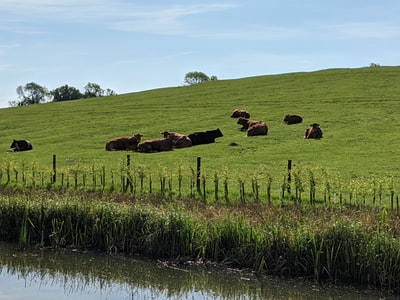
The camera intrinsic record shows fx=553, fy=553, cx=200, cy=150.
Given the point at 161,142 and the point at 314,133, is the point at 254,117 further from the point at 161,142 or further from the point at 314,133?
the point at 161,142

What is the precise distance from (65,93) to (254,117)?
96.3m

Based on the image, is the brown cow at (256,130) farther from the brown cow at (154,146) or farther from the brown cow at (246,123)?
the brown cow at (154,146)

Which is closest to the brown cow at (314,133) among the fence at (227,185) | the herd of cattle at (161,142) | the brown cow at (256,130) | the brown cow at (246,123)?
the brown cow at (256,130)

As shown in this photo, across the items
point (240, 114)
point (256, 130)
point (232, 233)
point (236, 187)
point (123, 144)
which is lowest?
point (232, 233)

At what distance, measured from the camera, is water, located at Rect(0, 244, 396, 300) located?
12.4 metres

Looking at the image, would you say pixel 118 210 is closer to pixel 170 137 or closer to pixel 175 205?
pixel 175 205

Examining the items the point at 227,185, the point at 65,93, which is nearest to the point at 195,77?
the point at 65,93

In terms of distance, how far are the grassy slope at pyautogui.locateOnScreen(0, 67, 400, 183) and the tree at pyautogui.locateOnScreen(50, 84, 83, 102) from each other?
183 feet

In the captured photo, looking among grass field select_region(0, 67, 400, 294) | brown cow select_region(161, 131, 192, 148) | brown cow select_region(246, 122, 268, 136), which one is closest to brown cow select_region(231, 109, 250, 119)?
grass field select_region(0, 67, 400, 294)

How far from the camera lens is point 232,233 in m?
14.3

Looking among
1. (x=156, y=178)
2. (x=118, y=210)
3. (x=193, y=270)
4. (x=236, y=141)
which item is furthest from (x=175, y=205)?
(x=236, y=141)

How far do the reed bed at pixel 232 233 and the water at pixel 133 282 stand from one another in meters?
0.45

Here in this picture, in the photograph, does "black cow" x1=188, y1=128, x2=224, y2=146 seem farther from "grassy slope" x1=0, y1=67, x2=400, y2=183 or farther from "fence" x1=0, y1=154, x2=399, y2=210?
"fence" x1=0, y1=154, x2=399, y2=210

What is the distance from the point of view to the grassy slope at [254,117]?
2817cm
